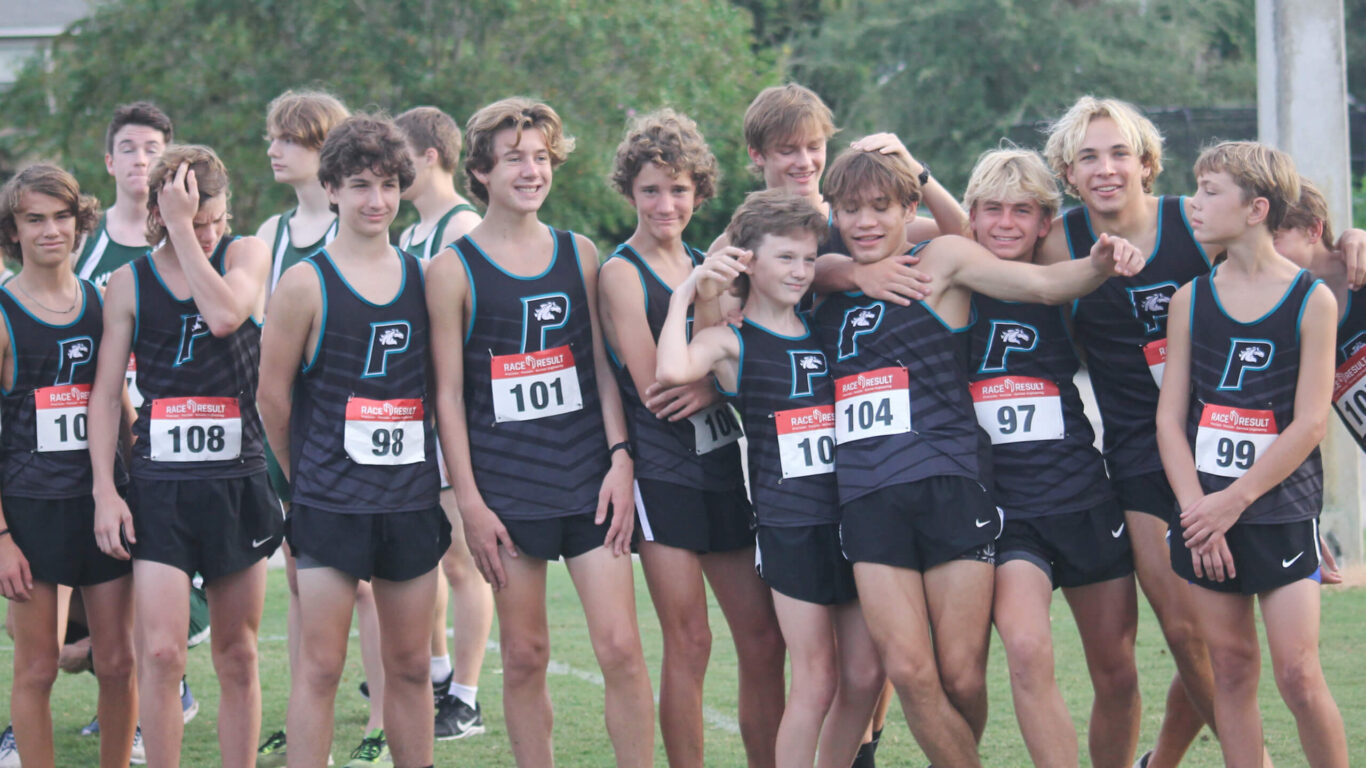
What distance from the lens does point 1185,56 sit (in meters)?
25.9

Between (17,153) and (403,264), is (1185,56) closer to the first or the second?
(17,153)

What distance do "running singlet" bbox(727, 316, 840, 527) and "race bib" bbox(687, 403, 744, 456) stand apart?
0.62 feet

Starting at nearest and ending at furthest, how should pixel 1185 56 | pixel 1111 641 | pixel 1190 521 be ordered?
pixel 1190 521 < pixel 1111 641 < pixel 1185 56

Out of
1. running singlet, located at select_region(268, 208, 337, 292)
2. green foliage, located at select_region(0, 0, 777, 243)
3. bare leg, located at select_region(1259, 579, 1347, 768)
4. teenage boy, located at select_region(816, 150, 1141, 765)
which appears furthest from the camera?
green foliage, located at select_region(0, 0, 777, 243)

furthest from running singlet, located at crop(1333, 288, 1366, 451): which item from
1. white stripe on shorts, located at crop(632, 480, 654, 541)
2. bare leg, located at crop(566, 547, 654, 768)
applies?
bare leg, located at crop(566, 547, 654, 768)

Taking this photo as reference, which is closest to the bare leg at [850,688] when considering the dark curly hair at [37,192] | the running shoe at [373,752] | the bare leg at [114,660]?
the running shoe at [373,752]

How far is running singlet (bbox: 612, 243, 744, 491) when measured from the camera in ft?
14.2

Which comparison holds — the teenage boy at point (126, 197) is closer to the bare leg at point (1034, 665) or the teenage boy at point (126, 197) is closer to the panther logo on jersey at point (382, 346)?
the panther logo on jersey at point (382, 346)

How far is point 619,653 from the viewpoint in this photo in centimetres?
425

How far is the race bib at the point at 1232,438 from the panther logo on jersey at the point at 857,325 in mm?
930

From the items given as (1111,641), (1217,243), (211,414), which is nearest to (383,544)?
(211,414)

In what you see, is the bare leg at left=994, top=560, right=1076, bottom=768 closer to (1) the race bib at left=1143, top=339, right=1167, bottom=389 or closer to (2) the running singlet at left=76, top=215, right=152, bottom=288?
(1) the race bib at left=1143, top=339, right=1167, bottom=389

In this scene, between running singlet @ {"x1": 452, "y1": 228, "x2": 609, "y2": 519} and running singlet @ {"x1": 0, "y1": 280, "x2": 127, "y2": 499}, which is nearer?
running singlet @ {"x1": 452, "y1": 228, "x2": 609, "y2": 519}

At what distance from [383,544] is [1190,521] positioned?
2262 millimetres
